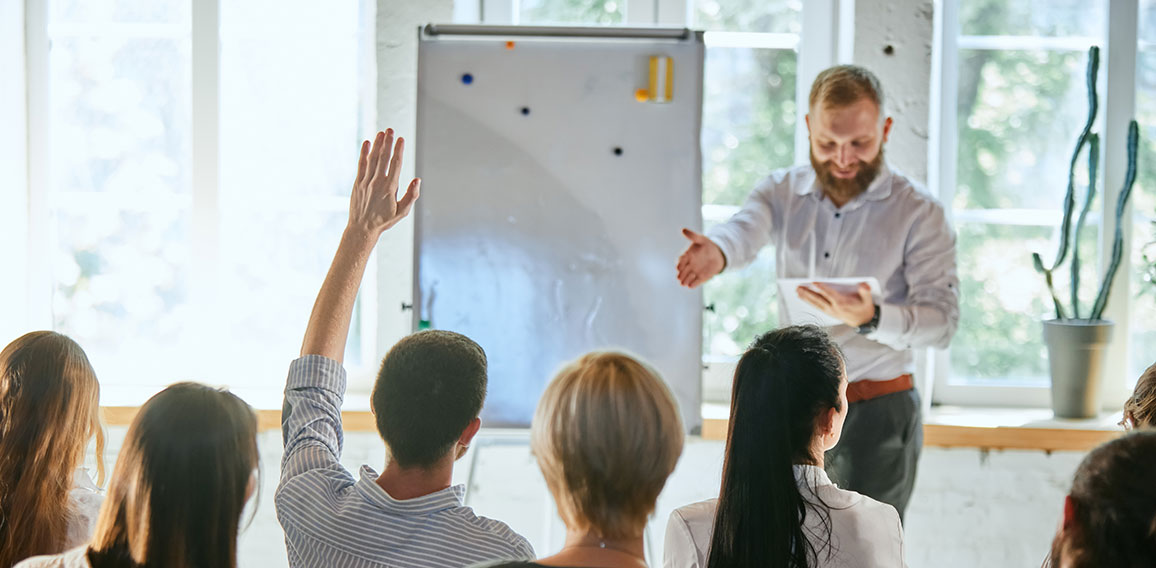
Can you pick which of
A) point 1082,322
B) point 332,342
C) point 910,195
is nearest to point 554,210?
point 910,195

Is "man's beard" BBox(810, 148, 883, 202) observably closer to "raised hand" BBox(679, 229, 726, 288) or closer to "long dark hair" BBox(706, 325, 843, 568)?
"raised hand" BBox(679, 229, 726, 288)

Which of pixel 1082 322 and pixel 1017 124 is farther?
pixel 1017 124

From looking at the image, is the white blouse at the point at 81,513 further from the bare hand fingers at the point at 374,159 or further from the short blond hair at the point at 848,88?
the short blond hair at the point at 848,88

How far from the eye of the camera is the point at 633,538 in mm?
1201

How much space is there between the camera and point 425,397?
1.32 meters

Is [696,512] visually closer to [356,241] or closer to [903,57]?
[356,241]

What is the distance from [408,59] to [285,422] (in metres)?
1.81

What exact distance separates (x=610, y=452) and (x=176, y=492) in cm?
52

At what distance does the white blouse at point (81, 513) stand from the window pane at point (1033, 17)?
2807mm

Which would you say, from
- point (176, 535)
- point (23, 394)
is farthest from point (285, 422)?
point (23, 394)

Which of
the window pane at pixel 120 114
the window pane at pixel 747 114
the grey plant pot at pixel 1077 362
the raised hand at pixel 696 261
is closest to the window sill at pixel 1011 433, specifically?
the grey plant pot at pixel 1077 362

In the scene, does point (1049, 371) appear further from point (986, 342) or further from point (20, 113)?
point (20, 113)

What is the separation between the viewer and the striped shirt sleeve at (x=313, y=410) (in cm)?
138

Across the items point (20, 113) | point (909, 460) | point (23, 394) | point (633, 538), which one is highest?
point (20, 113)
